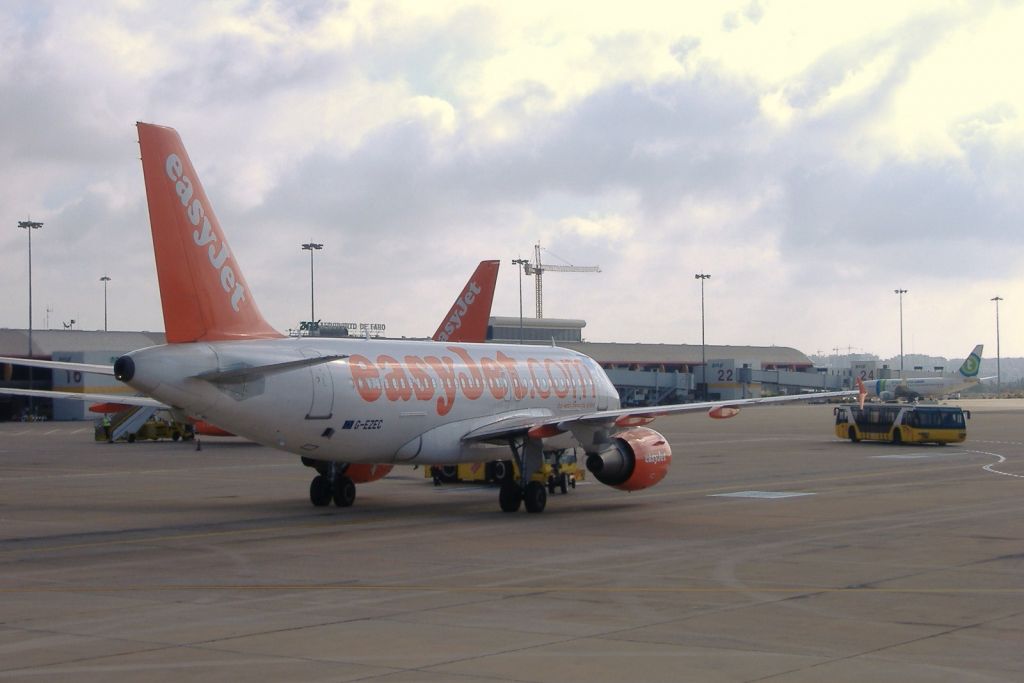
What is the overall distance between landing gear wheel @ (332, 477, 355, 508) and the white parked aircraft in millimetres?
109549

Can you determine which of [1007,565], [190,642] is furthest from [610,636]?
[1007,565]

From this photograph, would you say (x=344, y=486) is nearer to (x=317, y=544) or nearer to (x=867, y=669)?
(x=317, y=544)

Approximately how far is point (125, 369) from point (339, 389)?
16.0 feet

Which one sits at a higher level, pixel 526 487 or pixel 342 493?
pixel 526 487

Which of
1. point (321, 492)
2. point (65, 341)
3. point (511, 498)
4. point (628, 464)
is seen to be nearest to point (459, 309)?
point (321, 492)

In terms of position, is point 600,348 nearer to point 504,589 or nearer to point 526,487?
point 526,487

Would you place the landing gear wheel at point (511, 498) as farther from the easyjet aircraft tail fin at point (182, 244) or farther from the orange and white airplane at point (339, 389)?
the easyjet aircraft tail fin at point (182, 244)

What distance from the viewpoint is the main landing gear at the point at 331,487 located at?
29484 mm

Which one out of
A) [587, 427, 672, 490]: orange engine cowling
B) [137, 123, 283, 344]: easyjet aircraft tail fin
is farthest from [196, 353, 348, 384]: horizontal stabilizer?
[587, 427, 672, 490]: orange engine cowling

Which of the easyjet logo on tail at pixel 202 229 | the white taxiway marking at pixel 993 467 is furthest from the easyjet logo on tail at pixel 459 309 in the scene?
the white taxiway marking at pixel 993 467

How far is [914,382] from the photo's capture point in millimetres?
134875

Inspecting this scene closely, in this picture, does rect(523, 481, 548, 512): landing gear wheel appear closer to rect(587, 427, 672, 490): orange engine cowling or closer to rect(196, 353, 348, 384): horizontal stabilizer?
rect(587, 427, 672, 490): orange engine cowling

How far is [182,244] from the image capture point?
24.1 meters

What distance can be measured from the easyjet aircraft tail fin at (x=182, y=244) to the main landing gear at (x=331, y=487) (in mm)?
5896
